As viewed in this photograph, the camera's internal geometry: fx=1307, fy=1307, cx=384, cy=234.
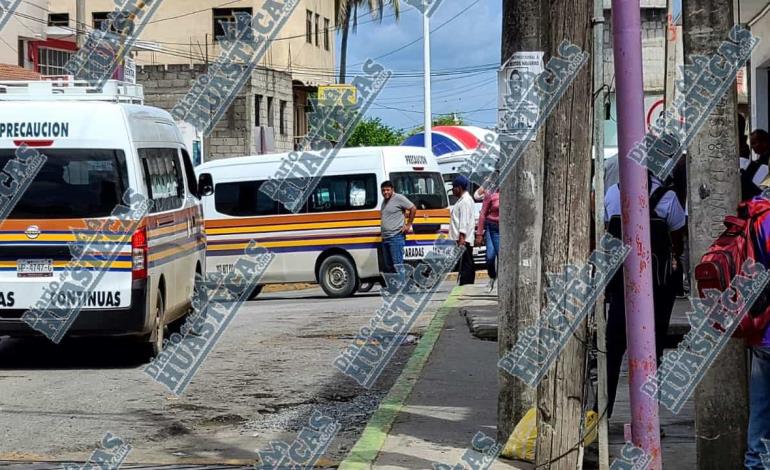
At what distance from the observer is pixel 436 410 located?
9531mm

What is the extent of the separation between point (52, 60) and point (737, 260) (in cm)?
2894

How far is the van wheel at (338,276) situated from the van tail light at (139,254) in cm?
958

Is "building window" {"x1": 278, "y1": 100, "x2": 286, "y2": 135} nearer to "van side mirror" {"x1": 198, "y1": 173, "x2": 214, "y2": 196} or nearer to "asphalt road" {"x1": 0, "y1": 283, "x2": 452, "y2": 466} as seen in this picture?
"van side mirror" {"x1": 198, "y1": 173, "x2": 214, "y2": 196}

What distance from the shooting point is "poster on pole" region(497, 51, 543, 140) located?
7223 mm

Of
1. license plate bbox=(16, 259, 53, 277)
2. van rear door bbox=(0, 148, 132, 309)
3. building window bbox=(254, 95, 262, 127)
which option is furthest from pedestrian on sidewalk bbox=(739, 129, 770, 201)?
building window bbox=(254, 95, 262, 127)

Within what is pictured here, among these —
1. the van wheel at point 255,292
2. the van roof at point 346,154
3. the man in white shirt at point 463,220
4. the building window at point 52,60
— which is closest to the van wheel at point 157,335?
the man in white shirt at point 463,220

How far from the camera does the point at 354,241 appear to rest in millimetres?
21531

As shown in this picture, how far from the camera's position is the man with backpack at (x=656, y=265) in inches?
315

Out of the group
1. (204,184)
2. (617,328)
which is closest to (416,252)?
(204,184)

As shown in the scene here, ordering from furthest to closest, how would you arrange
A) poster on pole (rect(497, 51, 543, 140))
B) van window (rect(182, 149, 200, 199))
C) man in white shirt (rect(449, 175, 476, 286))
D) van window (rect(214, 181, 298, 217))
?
van window (rect(214, 181, 298, 217)) → man in white shirt (rect(449, 175, 476, 286)) → van window (rect(182, 149, 200, 199)) → poster on pole (rect(497, 51, 543, 140))

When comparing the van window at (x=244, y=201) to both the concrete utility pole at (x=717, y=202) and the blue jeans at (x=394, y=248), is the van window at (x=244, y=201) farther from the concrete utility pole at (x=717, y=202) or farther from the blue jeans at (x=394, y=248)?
the concrete utility pole at (x=717, y=202)

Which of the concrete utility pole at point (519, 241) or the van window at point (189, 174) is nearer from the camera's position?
the concrete utility pole at point (519, 241)

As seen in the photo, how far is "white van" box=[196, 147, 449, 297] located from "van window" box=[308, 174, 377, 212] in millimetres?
16

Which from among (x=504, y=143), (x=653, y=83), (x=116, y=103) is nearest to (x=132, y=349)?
(x=116, y=103)
